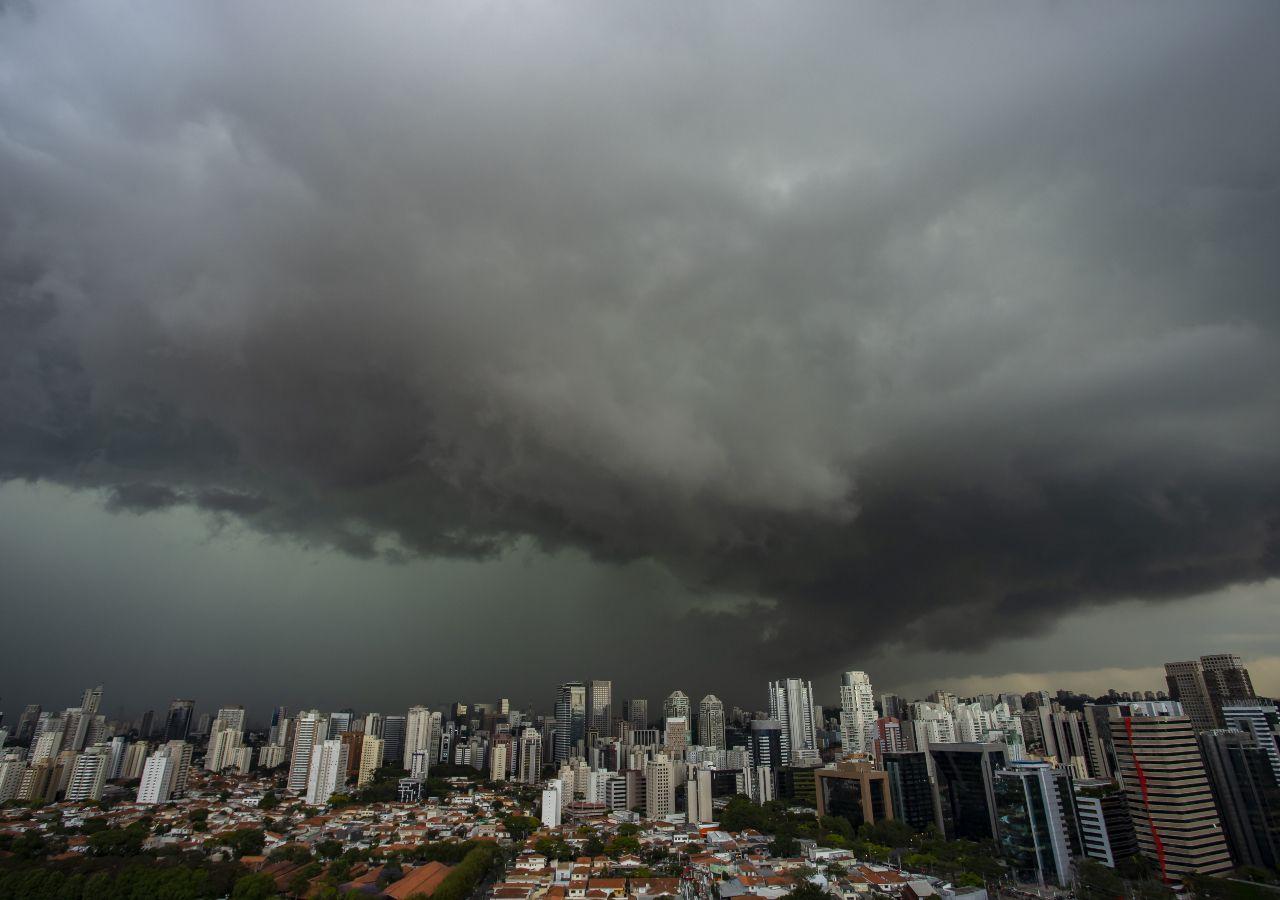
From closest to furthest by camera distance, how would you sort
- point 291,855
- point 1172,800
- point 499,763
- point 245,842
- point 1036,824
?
point 1172,800 < point 1036,824 < point 291,855 < point 245,842 < point 499,763

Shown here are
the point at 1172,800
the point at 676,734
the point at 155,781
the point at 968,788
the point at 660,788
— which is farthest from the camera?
the point at 676,734

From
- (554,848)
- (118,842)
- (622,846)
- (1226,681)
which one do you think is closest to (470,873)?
(554,848)

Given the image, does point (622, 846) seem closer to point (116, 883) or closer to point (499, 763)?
point (116, 883)

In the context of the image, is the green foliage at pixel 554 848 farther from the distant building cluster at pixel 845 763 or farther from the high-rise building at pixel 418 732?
the high-rise building at pixel 418 732

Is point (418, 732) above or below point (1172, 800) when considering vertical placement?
above

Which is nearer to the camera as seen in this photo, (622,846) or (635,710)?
(622,846)

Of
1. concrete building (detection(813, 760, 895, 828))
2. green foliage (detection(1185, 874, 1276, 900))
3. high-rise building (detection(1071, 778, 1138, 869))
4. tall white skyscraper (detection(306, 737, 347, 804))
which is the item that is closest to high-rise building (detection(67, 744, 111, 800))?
tall white skyscraper (detection(306, 737, 347, 804))
